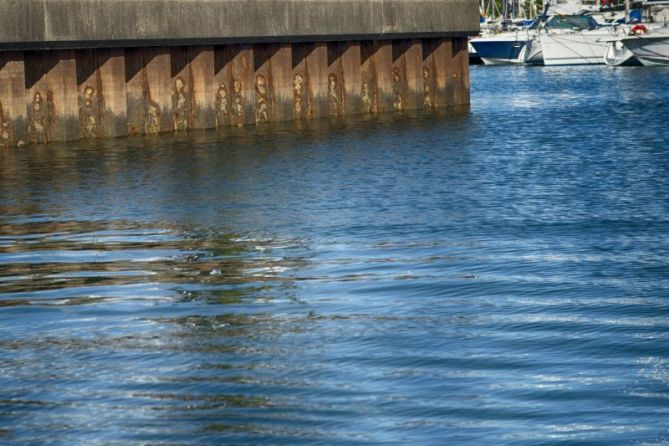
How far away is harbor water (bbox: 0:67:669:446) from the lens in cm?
728

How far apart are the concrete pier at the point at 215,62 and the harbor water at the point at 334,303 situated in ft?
9.72

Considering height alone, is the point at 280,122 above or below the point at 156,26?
below

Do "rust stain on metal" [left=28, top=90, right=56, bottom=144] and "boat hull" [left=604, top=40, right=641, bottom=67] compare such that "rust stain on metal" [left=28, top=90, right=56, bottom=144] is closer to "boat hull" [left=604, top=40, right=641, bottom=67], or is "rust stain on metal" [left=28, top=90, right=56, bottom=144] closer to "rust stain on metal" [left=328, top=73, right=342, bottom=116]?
"rust stain on metal" [left=328, top=73, right=342, bottom=116]

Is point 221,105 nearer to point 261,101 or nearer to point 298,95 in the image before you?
point 261,101

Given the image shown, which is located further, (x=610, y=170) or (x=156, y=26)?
(x=156, y=26)

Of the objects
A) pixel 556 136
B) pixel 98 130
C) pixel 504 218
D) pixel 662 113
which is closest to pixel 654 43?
pixel 662 113

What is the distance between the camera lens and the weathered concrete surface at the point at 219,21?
77.9 feet

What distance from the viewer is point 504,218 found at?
50.5ft

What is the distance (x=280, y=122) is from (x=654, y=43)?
4301 centimetres

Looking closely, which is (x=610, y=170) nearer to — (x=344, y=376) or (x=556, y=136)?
(x=556, y=136)

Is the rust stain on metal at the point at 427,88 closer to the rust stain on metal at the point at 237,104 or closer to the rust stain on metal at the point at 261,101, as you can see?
the rust stain on metal at the point at 261,101

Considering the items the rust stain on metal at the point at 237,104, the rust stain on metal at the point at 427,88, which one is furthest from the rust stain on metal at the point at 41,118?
the rust stain on metal at the point at 427,88

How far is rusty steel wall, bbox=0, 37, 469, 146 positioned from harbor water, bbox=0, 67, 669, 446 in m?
2.94

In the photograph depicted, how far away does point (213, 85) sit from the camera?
93.6ft
